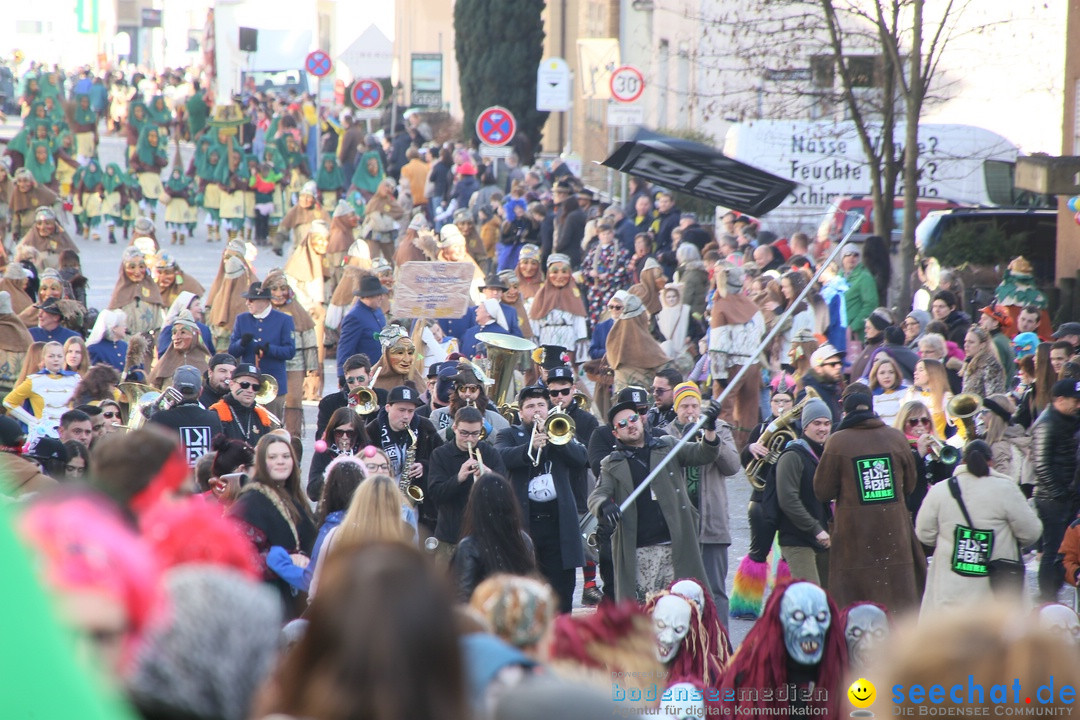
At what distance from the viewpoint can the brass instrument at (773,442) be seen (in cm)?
841

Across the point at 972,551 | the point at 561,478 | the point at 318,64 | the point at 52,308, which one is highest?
the point at 318,64

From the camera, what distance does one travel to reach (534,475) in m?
8.09

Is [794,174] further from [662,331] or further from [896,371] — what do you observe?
[896,371]

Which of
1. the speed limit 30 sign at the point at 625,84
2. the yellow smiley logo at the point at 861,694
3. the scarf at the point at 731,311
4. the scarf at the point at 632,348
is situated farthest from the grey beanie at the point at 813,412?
the speed limit 30 sign at the point at 625,84

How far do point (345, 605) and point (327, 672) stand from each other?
10 cm

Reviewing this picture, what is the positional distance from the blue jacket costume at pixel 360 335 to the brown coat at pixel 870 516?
536 cm

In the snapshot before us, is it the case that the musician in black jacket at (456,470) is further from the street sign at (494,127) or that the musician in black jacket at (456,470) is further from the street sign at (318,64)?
the street sign at (318,64)

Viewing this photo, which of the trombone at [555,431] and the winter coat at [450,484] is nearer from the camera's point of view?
the winter coat at [450,484]

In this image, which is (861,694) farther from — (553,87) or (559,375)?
(553,87)

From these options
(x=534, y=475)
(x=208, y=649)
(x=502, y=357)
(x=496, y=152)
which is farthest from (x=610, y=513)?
(x=496, y=152)

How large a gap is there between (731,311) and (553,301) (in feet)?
6.60

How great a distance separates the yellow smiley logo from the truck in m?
15.0

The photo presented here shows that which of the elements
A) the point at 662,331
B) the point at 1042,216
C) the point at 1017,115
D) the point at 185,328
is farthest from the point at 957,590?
the point at 1017,115

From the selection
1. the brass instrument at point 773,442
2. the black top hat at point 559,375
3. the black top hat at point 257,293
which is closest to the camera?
the brass instrument at point 773,442
